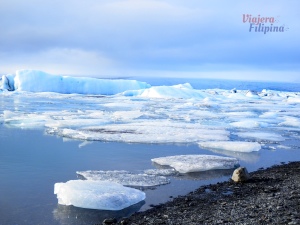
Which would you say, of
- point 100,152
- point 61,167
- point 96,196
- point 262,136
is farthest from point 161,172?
point 262,136

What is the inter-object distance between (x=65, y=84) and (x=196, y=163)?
107 ft

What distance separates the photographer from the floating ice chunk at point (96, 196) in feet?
17.1

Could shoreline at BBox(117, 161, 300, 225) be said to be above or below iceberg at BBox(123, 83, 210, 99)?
below

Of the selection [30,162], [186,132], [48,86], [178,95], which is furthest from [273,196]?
→ [48,86]

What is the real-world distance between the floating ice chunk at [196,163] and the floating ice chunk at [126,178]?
2.75 feet

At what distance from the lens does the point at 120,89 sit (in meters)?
41.2

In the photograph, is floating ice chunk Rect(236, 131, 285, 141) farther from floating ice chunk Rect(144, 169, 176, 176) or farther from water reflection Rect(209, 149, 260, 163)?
floating ice chunk Rect(144, 169, 176, 176)

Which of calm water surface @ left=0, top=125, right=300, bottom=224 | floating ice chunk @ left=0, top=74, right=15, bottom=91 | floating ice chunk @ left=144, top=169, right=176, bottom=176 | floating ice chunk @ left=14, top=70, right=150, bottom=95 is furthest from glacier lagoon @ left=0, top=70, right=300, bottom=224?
floating ice chunk @ left=0, top=74, right=15, bottom=91

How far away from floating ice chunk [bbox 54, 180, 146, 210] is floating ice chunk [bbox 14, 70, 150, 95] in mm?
32245

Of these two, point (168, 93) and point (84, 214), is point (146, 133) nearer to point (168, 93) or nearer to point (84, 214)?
point (84, 214)

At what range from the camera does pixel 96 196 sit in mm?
5281

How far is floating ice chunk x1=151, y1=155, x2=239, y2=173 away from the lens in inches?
294

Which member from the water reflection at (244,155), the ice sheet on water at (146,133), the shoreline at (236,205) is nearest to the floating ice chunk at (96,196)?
the shoreline at (236,205)

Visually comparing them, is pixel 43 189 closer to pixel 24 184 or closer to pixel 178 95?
pixel 24 184
